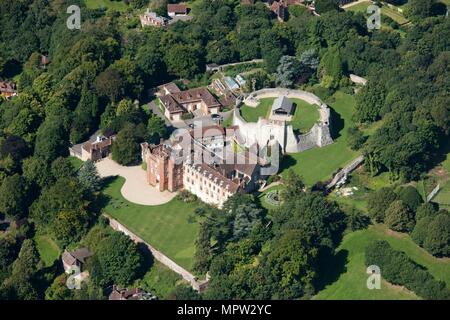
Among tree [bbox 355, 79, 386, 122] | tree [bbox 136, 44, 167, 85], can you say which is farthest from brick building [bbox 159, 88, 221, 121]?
tree [bbox 355, 79, 386, 122]

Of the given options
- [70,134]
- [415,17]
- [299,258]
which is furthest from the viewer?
[415,17]

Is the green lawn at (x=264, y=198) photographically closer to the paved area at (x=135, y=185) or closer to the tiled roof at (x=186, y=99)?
the paved area at (x=135, y=185)

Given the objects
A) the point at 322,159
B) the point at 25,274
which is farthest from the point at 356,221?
the point at 25,274

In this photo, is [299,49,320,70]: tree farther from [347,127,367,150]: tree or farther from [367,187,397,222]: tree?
[367,187,397,222]: tree

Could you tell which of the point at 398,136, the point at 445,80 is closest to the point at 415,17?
the point at 445,80

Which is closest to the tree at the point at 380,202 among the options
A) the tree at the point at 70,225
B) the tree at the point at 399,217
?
the tree at the point at 399,217

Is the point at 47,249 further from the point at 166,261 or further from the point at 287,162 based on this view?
the point at 287,162

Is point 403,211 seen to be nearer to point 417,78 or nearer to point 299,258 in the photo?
point 299,258
